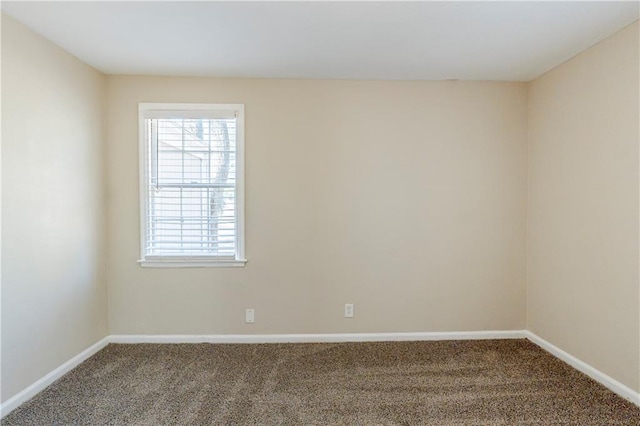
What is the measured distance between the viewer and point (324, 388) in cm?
237

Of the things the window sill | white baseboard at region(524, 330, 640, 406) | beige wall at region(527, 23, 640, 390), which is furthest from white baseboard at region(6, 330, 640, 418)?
the window sill

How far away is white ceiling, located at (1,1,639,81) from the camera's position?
198cm

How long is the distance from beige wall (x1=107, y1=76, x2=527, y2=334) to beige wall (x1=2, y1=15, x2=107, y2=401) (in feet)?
0.66

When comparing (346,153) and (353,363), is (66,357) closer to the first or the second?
(353,363)

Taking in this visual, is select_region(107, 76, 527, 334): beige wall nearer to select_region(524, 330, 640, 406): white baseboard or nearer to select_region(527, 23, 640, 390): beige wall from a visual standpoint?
select_region(527, 23, 640, 390): beige wall

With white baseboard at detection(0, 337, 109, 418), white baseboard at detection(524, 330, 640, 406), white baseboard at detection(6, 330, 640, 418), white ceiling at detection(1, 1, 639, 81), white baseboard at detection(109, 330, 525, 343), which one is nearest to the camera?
white ceiling at detection(1, 1, 639, 81)

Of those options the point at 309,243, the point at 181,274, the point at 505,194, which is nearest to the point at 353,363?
the point at 309,243

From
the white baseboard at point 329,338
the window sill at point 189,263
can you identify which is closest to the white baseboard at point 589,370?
the white baseboard at point 329,338

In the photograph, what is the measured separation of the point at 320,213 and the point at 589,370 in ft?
7.80

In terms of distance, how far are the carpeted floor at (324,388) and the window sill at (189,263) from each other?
2.33ft

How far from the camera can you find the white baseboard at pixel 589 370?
7.23 ft

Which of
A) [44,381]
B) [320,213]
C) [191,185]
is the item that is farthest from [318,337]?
[44,381]

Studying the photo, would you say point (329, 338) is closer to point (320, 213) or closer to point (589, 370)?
point (320, 213)

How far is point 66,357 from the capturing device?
2574mm
